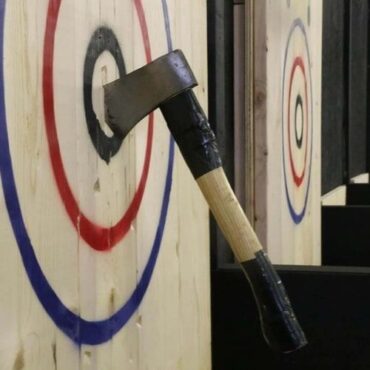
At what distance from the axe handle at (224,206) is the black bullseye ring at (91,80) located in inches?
3.3

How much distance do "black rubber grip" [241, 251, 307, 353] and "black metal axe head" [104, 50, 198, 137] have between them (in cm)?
23

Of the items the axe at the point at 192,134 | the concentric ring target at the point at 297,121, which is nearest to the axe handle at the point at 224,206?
the axe at the point at 192,134

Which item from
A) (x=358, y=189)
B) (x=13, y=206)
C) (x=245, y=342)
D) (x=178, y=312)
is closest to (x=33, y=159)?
(x=13, y=206)

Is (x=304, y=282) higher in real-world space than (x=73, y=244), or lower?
lower

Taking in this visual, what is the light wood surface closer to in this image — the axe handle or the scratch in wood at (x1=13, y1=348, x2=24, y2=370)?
the axe handle

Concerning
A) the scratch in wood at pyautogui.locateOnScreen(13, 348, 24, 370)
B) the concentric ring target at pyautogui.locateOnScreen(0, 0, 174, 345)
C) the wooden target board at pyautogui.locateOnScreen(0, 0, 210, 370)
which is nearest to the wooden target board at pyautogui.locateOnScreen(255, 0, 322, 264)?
the wooden target board at pyautogui.locateOnScreen(0, 0, 210, 370)

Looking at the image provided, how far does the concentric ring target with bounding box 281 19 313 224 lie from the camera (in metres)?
1.91

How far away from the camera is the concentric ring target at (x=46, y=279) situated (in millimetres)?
754

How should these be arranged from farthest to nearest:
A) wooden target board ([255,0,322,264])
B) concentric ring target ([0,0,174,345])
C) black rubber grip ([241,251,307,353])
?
wooden target board ([255,0,322,264])
black rubber grip ([241,251,307,353])
concentric ring target ([0,0,174,345])

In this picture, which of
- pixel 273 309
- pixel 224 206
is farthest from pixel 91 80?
pixel 273 309

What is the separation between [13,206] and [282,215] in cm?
116

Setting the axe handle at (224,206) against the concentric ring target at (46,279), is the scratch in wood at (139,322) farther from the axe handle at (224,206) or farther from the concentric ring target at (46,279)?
the axe handle at (224,206)

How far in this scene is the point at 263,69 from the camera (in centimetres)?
170

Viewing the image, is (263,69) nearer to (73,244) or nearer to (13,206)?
(73,244)
